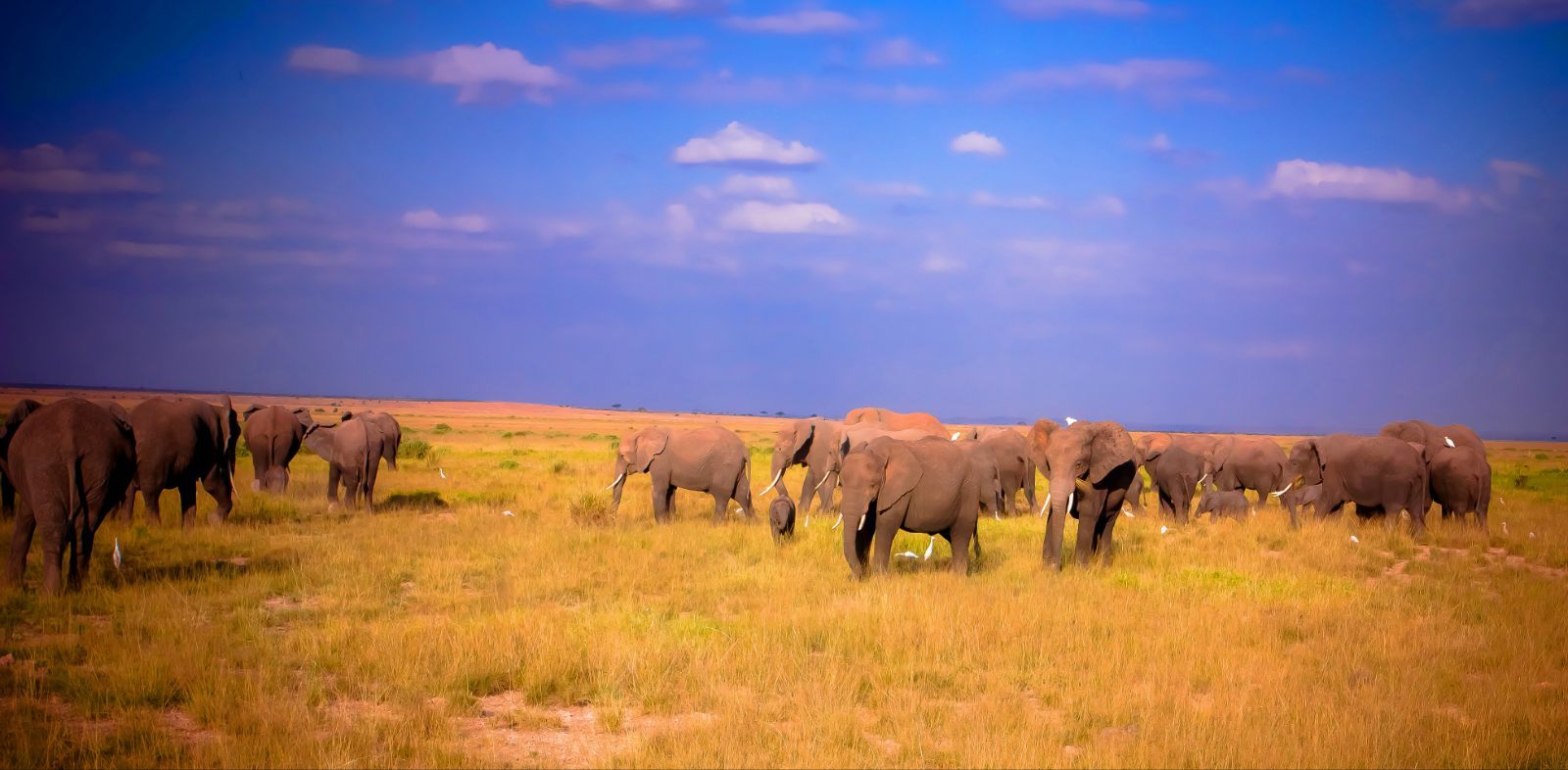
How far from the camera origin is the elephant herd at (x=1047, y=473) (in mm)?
14289

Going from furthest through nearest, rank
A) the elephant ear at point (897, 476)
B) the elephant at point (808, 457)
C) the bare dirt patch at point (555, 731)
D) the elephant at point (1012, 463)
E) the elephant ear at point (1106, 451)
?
the elephant at point (1012, 463), the elephant at point (808, 457), the elephant ear at point (1106, 451), the elephant ear at point (897, 476), the bare dirt patch at point (555, 731)

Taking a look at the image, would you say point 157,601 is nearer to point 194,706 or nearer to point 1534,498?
point 194,706

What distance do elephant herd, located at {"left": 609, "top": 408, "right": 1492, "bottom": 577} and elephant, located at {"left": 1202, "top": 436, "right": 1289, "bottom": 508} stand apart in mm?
40

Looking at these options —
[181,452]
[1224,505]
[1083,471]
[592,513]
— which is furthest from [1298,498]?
[181,452]

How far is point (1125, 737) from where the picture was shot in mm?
8320

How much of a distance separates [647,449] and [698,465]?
1.23 meters

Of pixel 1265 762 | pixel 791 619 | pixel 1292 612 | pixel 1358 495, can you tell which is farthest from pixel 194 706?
pixel 1358 495

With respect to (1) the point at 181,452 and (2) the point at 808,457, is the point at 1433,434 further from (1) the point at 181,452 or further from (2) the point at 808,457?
(1) the point at 181,452

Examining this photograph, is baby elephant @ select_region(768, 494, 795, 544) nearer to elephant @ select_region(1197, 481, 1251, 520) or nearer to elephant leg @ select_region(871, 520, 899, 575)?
elephant leg @ select_region(871, 520, 899, 575)

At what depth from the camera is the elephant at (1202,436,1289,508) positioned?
26.3 metres

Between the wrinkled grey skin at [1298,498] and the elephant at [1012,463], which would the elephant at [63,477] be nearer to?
the elephant at [1012,463]

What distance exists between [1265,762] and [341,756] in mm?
6529

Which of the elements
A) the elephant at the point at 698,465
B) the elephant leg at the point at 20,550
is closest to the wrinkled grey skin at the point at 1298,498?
the elephant at the point at 698,465

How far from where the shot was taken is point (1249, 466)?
2641cm
